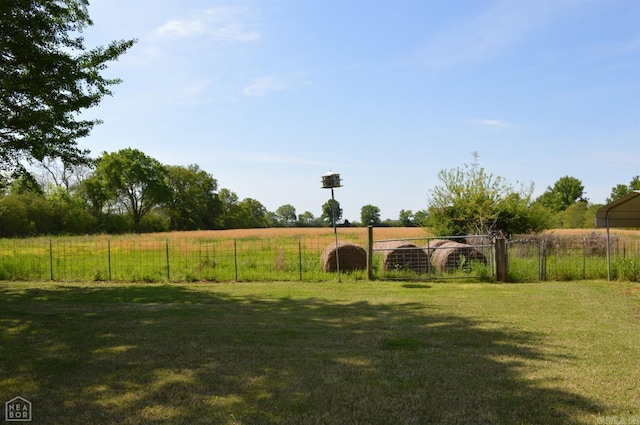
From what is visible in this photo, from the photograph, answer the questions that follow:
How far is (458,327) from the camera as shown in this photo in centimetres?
825

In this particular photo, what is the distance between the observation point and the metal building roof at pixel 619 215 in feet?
48.8

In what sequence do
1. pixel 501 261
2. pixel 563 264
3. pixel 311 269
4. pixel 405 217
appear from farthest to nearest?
pixel 405 217 < pixel 311 269 < pixel 563 264 < pixel 501 261

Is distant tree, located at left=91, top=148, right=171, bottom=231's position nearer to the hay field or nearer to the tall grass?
the hay field

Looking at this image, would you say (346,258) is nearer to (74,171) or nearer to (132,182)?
(74,171)

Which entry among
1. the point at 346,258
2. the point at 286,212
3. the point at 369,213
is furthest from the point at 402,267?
the point at 286,212

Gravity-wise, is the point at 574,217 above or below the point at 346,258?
above

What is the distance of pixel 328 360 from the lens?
619 cm

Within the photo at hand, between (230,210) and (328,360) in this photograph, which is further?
(230,210)

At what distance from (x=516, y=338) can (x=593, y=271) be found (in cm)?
1013

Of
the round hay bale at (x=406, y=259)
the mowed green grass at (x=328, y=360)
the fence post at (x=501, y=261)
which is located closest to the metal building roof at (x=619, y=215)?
the fence post at (x=501, y=261)

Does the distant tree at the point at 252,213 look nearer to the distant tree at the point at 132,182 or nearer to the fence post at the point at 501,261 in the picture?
the distant tree at the point at 132,182

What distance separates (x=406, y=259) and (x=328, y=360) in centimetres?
1104

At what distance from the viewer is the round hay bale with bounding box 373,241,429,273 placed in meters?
16.7

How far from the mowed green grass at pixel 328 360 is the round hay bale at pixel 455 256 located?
187 inches
